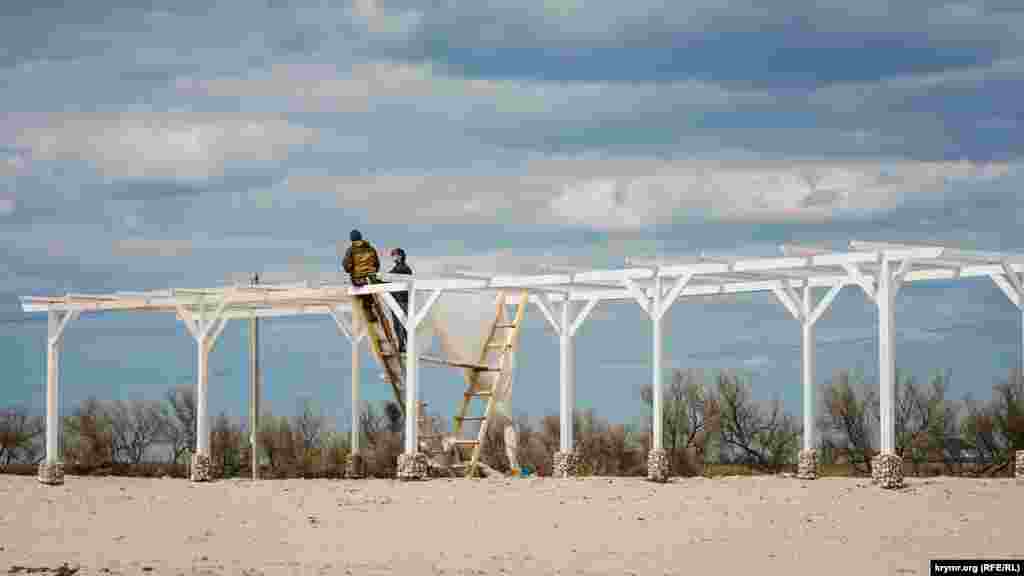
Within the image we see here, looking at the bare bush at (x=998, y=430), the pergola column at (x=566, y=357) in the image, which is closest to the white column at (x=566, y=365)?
the pergola column at (x=566, y=357)

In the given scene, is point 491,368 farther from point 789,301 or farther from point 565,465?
point 789,301

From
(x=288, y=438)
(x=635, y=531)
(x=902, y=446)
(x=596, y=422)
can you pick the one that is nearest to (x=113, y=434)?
(x=288, y=438)

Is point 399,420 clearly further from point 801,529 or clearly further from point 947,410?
point 801,529

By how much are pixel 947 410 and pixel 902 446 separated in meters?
1.14

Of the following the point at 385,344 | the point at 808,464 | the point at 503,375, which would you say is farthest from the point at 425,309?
the point at 808,464

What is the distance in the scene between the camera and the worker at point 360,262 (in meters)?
26.0

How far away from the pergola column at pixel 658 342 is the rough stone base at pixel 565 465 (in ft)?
8.50

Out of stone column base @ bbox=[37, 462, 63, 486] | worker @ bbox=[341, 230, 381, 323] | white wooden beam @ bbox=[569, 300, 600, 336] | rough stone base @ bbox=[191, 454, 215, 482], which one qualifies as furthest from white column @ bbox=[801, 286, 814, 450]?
stone column base @ bbox=[37, 462, 63, 486]

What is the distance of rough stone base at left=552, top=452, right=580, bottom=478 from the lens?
83.3ft

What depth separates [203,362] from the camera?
88.5 feet

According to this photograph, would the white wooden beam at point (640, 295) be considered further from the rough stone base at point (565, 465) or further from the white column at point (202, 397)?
the white column at point (202, 397)

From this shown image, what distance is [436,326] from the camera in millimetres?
26359

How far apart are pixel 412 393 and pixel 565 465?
9.10 feet

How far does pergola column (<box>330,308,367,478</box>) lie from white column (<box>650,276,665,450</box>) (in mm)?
7420
